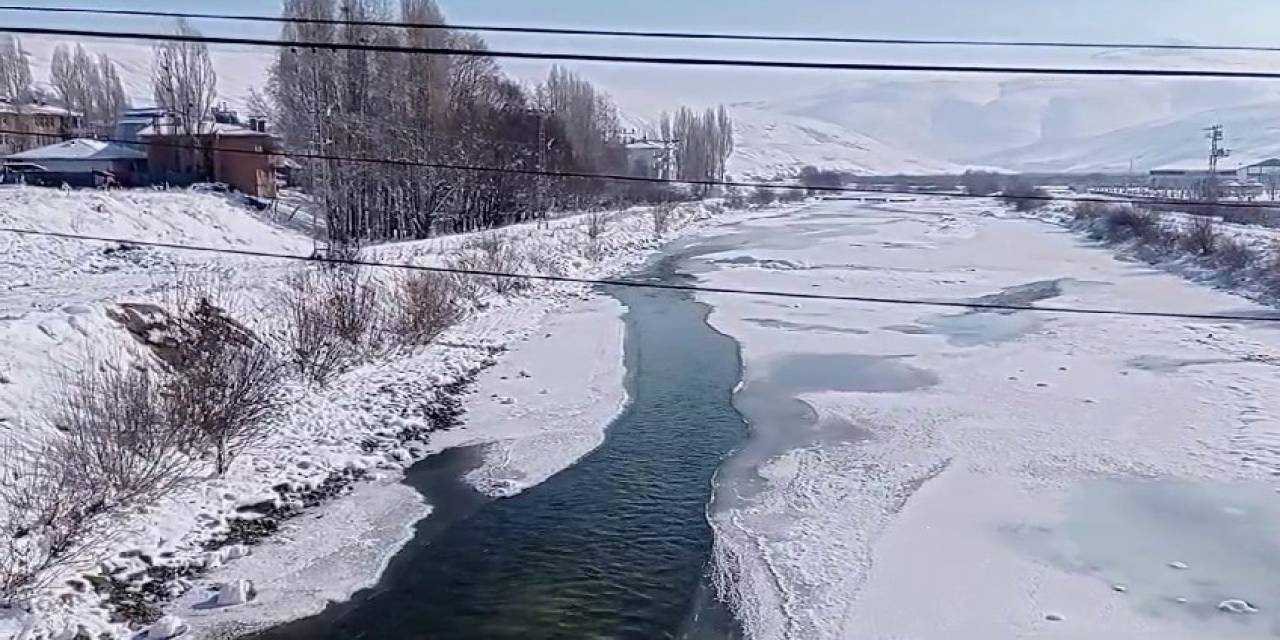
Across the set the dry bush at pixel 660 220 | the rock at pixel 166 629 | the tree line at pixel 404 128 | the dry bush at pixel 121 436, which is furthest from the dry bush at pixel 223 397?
the dry bush at pixel 660 220

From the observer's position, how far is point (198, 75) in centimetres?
5809

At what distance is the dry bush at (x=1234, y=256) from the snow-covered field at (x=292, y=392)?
75.9 ft

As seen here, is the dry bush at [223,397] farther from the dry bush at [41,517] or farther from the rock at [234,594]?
the rock at [234,594]

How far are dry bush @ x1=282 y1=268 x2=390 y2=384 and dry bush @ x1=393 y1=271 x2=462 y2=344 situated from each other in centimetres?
54

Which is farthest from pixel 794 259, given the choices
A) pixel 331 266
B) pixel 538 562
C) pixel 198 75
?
pixel 198 75

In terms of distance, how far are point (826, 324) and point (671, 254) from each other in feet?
71.9

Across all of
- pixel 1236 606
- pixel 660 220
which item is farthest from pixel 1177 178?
pixel 1236 606

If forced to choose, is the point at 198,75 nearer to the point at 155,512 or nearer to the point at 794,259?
the point at 794,259

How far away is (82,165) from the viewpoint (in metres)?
46.3

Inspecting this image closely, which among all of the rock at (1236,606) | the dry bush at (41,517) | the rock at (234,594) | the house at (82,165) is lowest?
the rock at (1236,606)

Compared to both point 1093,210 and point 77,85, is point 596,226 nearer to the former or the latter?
point 1093,210

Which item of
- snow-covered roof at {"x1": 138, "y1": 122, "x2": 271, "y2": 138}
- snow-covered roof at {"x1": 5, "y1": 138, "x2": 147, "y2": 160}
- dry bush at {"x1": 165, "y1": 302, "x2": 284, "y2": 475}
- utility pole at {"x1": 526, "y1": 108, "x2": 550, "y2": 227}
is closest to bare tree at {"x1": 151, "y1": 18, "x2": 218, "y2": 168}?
snow-covered roof at {"x1": 138, "y1": 122, "x2": 271, "y2": 138}

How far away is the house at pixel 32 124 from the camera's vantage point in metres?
56.1

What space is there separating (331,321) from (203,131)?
132 feet
